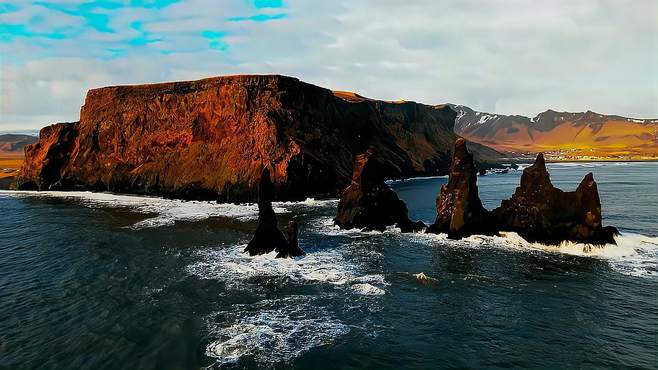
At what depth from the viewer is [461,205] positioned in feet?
145

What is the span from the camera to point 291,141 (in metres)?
82.3

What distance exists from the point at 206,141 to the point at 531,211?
224 ft

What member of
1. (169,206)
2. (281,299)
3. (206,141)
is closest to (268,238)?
(281,299)

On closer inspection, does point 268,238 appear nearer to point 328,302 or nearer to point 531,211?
point 328,302

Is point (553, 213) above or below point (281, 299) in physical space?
above

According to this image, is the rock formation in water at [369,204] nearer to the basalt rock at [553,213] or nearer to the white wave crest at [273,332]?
the basalt rock at [553,213]

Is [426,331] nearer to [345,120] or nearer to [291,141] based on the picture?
[291,141]

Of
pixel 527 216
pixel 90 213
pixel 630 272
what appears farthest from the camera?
pixel 90 213

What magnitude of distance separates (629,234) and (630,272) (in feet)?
45.6

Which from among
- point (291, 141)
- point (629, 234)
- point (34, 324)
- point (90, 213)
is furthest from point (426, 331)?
point (291, 141)

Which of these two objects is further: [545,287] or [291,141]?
[291,141]

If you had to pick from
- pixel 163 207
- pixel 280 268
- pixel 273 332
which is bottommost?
pixel 273 332

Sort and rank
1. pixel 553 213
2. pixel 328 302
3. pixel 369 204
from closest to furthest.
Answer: pixel 328 302 → pixel 553 213 → pixel 369 204

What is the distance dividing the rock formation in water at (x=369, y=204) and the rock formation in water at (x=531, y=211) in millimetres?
5849
